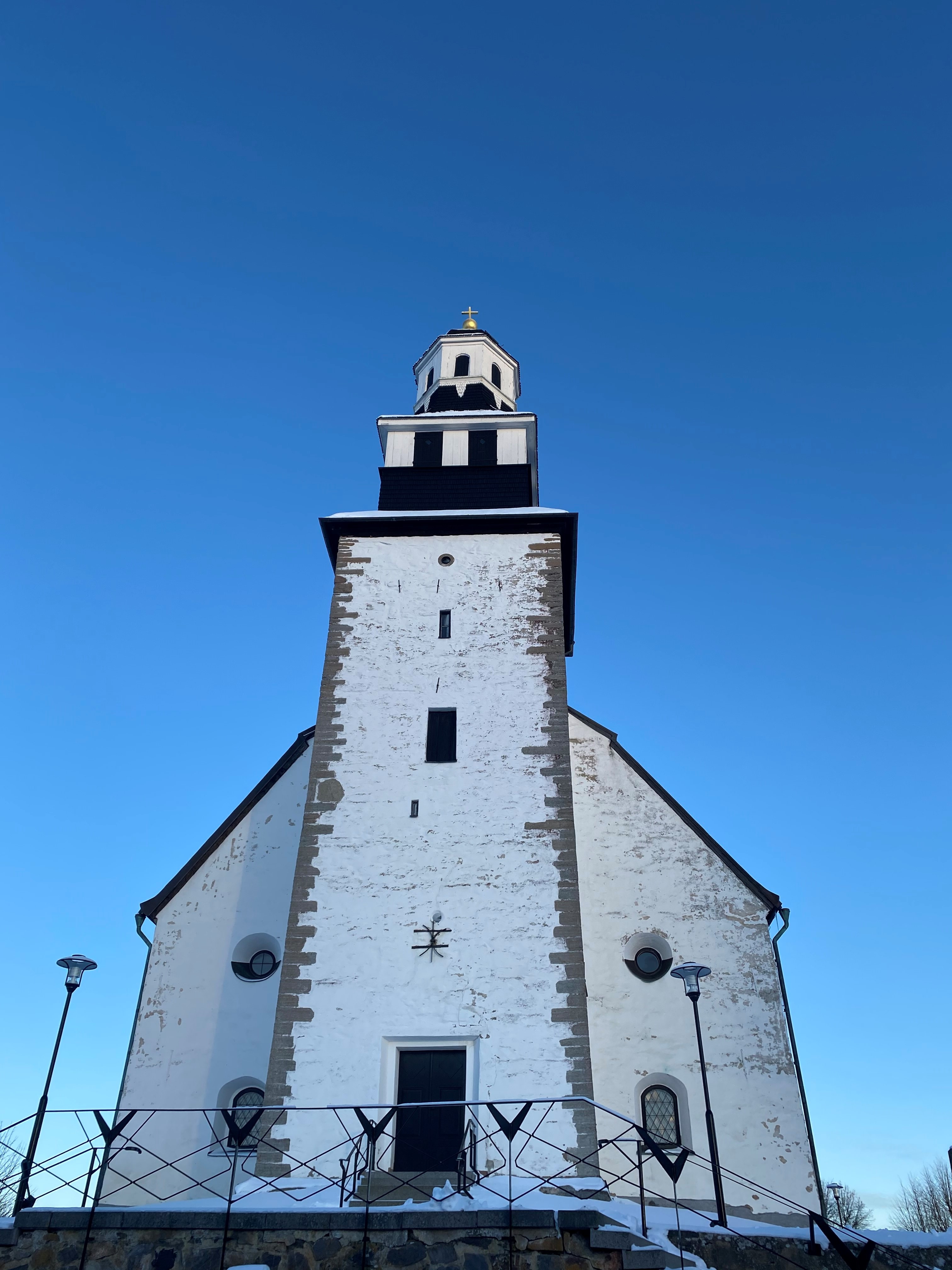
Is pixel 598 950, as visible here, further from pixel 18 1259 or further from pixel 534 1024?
pixel 18 1259

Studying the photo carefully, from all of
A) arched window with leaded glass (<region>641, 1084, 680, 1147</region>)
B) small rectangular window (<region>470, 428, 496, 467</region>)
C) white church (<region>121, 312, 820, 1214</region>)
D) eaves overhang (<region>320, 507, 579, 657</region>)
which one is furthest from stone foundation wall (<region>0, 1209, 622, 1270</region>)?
small rectangular window (<region>470, 428, 496, 467</region>)

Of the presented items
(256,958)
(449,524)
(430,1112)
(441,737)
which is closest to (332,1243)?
(430,1112)

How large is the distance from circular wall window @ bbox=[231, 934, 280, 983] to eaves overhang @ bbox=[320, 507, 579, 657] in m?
6.82

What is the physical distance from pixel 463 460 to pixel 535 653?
5.39 meters

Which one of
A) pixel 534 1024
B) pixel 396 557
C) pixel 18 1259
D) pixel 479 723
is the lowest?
pixel 18 1259

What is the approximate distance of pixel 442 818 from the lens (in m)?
15.8

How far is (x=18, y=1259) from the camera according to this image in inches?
398

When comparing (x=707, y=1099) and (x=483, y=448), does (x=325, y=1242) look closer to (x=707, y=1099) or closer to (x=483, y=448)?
(x=707, y=1099)

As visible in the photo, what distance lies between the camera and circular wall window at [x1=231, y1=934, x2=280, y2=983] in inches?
663

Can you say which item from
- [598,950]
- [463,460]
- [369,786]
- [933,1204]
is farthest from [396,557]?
[933,1204]

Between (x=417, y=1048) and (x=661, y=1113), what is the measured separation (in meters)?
4.41

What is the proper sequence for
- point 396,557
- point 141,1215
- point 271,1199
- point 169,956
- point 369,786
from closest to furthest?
1. point 141,1215
2. point 271,1199
3. point 369,786
4. point 169,956
5. point 396,557

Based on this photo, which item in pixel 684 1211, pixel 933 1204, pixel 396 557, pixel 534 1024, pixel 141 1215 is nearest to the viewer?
pixel 141 1215

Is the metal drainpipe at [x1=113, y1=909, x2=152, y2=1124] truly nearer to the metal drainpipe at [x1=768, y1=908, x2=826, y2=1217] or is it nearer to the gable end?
the gable end
